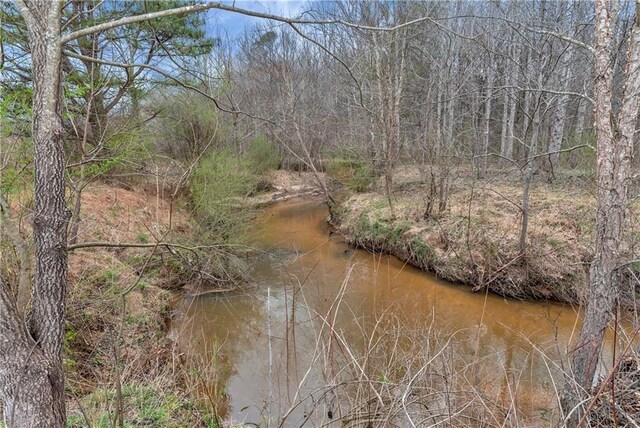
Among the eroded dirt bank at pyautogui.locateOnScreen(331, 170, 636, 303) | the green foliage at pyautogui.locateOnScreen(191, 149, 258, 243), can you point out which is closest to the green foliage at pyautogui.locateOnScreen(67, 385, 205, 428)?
the eroded dirt bank at pyautogui.locateOnScreen(331, 170, 636, 303)

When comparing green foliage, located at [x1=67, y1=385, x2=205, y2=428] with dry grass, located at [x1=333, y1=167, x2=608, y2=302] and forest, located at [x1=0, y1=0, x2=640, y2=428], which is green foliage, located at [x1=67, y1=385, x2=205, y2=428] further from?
dry grass, located at [x1=333, y1=167, x2=608, y2=302]

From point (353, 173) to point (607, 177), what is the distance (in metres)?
10.0

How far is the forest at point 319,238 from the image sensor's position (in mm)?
1853

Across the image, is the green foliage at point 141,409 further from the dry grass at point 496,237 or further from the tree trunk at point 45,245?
the dry grass at point 496,237

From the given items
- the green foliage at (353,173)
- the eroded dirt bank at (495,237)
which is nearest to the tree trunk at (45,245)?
the eroded dirt bank at (495,237)

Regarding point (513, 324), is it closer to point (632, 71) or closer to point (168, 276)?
point (632, 71)

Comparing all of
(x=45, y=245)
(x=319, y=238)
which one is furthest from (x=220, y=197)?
(x=45, y=245)

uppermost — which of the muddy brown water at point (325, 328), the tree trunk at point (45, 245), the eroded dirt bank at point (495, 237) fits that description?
the tree trunk at point (45, 245)

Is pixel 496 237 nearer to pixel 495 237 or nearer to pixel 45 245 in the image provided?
pixel 495 237

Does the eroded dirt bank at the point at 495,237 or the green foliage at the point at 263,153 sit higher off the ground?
the green foliage at the point at 263,153

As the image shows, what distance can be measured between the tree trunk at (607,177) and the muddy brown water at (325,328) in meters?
0.57

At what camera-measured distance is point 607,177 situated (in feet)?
8.95

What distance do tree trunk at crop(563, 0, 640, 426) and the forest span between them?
0.05 ft

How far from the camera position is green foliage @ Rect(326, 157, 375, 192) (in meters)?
11.9
